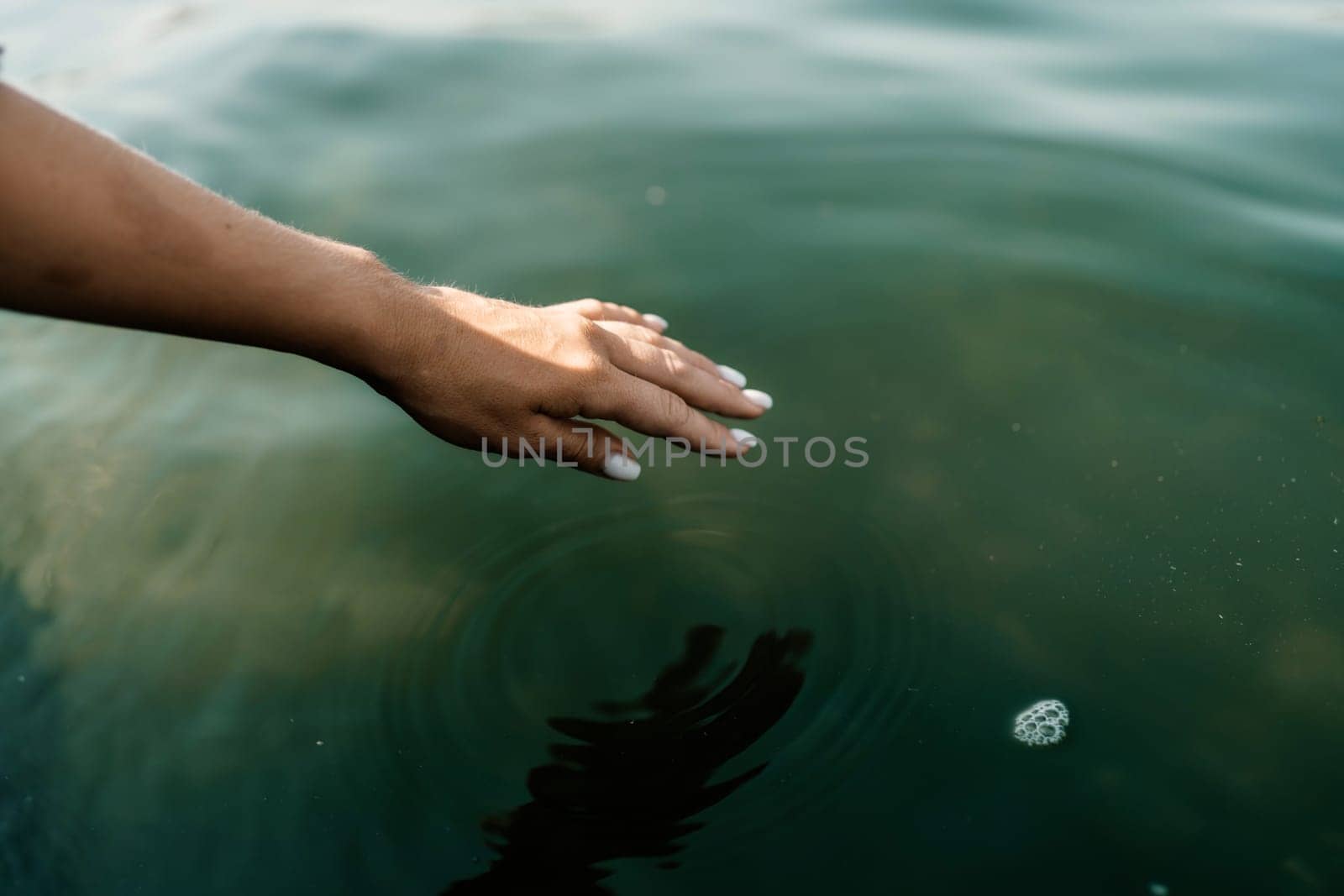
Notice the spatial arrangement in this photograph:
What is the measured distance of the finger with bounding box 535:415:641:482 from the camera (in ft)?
6.19

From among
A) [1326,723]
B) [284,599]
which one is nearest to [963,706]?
[1326,723]

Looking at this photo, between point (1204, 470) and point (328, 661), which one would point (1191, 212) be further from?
point (328, 661)

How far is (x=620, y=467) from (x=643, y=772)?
546 mm

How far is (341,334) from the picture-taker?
5.57 ft

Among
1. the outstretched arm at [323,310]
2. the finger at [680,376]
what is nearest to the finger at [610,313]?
the outstretched arm at [323,310]

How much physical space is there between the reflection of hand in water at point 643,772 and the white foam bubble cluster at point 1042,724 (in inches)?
15.0

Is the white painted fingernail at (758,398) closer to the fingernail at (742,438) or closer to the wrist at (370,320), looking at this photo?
the fingernail at (742,438)

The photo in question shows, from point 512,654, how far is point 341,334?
666mm

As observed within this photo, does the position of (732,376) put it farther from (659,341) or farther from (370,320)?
(370,320)

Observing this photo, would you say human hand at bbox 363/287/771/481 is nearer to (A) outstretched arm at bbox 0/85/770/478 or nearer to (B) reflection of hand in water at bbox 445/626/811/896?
(A) outstretched arm at bbox 0/85/770/478

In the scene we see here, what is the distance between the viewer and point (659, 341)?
81.8 inches

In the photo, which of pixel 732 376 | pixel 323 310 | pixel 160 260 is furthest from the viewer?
pixel 732 376

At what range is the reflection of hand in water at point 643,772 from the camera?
1622 millimetres

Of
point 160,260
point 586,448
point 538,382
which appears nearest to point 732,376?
point 586,448
